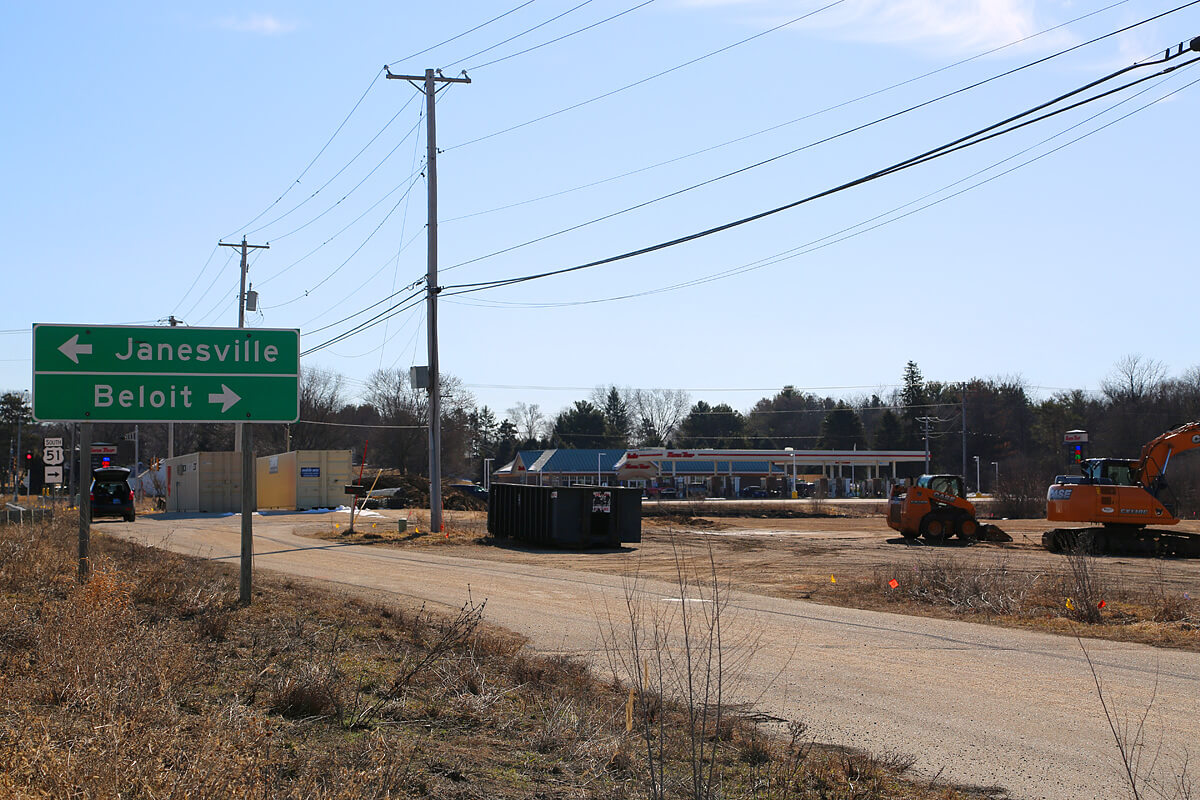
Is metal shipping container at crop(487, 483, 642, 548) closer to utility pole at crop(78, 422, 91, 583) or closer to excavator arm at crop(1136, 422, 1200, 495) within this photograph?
excavator arm at crop(1136, 422, 1200, 495)

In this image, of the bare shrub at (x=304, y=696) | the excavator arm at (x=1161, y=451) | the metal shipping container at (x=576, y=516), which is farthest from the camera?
the excavator arm at (x=1161, y=451)

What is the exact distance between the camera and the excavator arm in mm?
29562

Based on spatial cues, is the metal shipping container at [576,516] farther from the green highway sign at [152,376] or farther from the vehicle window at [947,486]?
the green highway sign at [152,376]

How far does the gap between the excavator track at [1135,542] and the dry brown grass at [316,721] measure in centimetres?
2327

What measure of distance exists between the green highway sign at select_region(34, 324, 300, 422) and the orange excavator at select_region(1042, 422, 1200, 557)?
76.6ft

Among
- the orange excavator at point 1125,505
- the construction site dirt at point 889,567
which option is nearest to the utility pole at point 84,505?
the construction site dirt at point 889,567

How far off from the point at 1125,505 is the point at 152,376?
2613 cm

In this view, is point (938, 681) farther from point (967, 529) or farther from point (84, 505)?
point (967, 529)

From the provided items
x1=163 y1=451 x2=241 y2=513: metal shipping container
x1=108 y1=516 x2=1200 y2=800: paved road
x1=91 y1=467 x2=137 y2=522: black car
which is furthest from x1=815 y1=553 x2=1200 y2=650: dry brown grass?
x1=163 y1=451 x2=241 y2=513: metal shipping container

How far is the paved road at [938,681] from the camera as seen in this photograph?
7.36m

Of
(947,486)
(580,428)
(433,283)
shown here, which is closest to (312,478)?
(433,283)

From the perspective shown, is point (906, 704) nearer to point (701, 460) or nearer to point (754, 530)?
point (754, 530)

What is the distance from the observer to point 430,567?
77.3ft

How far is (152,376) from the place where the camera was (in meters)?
13.5
